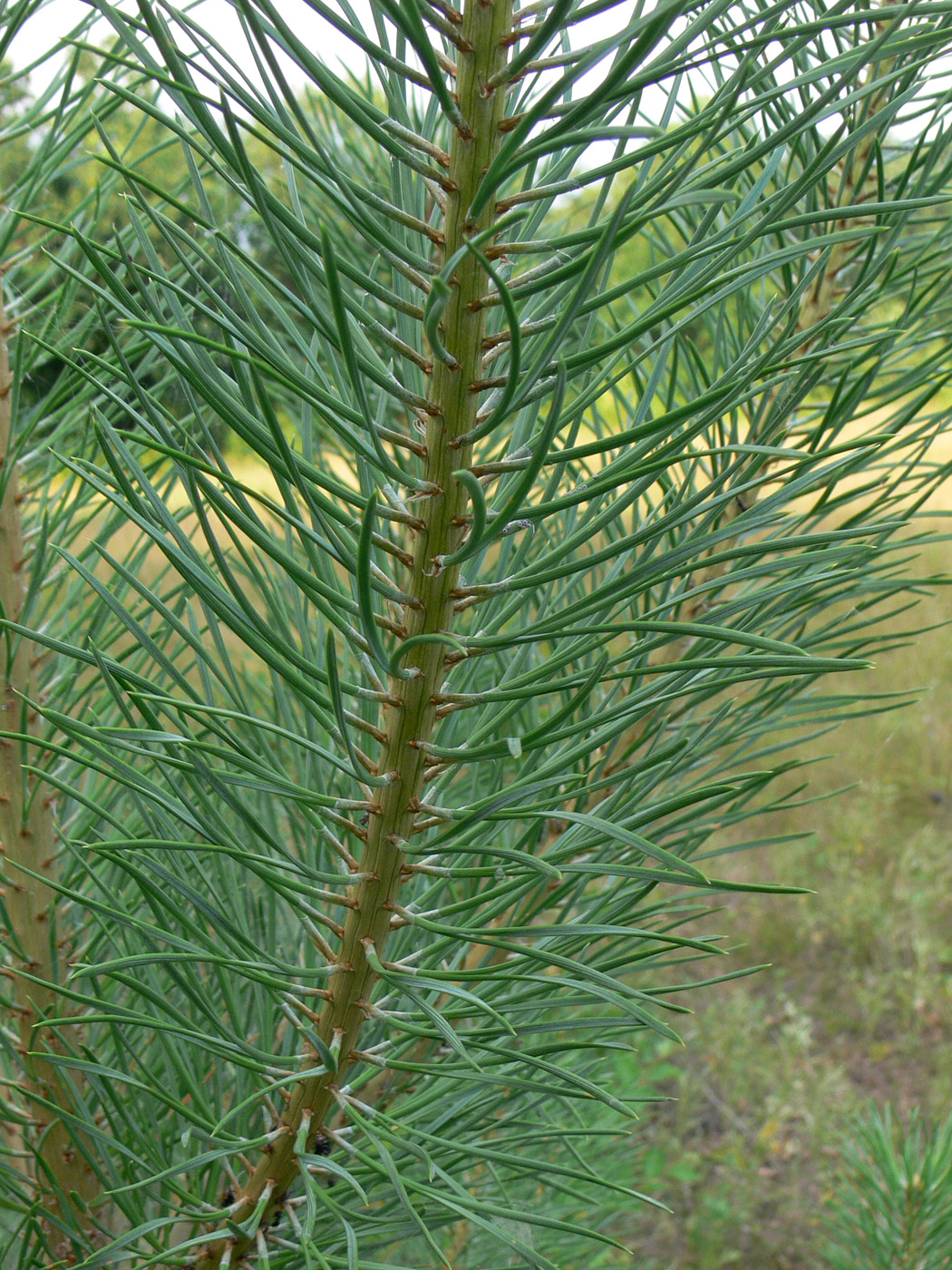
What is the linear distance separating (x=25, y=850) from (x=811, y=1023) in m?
2.05

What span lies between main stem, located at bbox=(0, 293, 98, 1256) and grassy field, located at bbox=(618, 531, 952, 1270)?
1.21m

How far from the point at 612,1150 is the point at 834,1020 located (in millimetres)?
1613

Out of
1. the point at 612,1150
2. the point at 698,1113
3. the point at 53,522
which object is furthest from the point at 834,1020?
the point at 53,522

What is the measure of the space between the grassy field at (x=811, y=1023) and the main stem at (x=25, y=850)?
1.21 m

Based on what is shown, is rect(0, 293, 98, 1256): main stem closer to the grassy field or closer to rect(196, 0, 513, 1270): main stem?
rect(196, 0, 513, 1270): main stem

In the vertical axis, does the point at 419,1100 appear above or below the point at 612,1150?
above

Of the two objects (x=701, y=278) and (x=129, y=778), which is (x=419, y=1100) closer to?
(x=129, y=778)

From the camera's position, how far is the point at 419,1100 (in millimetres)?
358

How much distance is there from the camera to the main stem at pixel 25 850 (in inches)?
15.7

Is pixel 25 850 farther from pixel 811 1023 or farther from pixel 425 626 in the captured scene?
pixel 811 1023

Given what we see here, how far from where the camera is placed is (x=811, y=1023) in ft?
6.97

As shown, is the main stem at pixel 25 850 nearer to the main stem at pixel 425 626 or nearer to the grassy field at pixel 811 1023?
the main stem at pixel 425 626

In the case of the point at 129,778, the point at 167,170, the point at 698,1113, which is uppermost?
the point at 167,170

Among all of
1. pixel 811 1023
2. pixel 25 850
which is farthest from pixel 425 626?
pixel 811 1023
